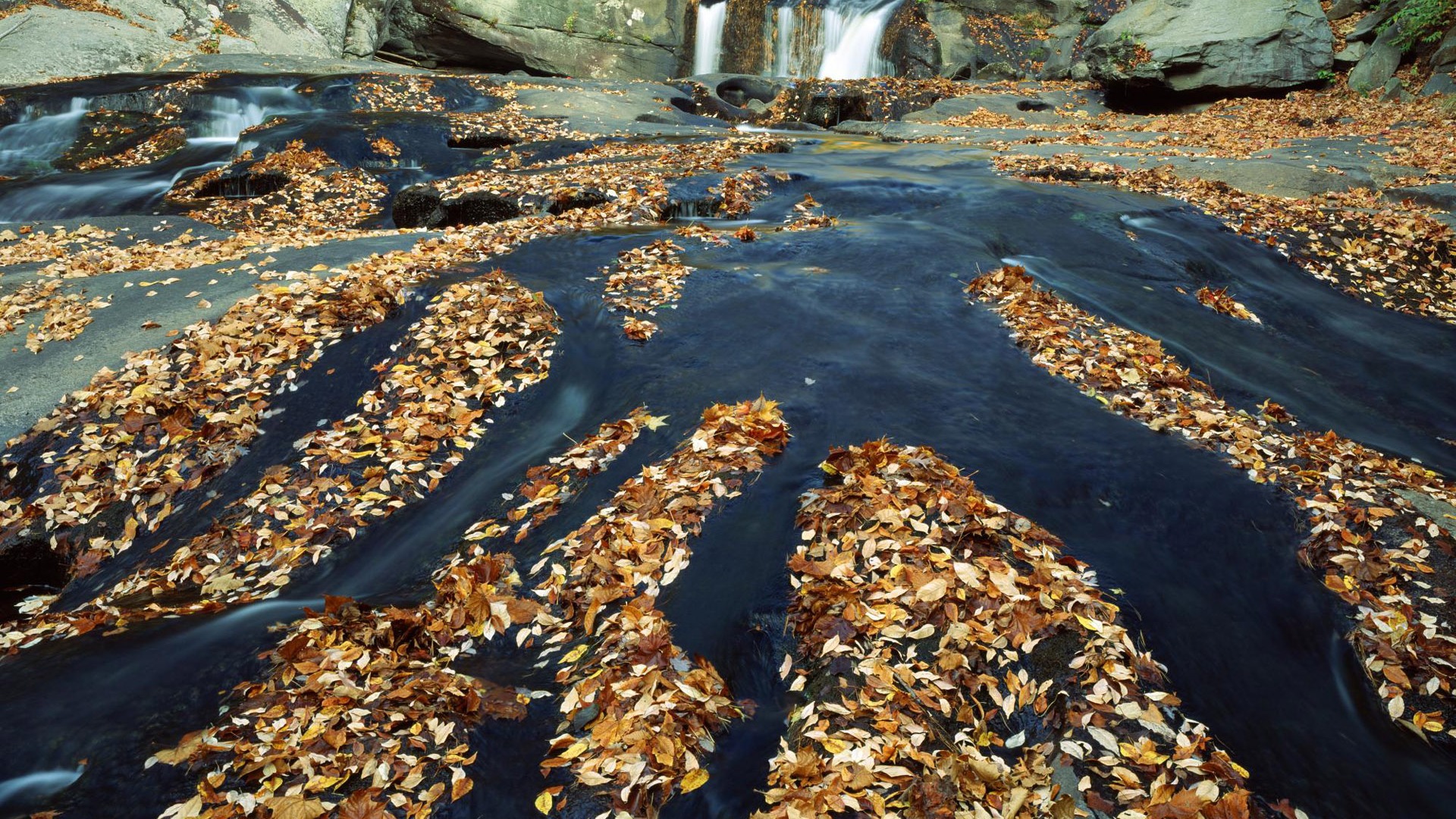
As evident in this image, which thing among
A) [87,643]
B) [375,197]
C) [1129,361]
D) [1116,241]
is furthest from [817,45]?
[87,643]

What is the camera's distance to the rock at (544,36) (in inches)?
1087

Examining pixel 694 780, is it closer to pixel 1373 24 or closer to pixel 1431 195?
pixel 1431 195

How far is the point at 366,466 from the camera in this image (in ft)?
19.7

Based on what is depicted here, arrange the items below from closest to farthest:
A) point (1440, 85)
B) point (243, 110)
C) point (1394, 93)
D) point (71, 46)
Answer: point (1440, 85) < point (243, 110) < point (1394, 93) < point (71, 46)

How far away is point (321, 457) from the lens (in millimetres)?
6082

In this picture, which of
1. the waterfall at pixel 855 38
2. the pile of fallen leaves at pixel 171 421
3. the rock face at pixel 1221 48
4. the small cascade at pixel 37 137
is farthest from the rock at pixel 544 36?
the pile of fallen leaves at pixel 171 421

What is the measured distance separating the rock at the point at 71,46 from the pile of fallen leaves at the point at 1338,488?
26340 mm

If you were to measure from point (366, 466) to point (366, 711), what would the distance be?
2890 millimetres

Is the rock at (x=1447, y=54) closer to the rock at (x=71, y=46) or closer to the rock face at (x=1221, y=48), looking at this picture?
the rock face at (x=1221, y=48)

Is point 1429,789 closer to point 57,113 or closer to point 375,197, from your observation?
point 375,197

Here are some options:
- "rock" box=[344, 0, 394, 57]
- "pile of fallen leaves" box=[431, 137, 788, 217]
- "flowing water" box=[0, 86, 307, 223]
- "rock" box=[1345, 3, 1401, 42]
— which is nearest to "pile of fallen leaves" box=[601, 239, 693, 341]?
"pile of fallen leaves" box=[431, 137, 788, 217]

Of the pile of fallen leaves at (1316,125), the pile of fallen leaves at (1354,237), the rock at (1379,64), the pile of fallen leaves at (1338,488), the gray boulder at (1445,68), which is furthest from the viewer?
the rock at (1379,64)

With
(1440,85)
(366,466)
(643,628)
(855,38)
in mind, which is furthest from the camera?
(855,38)

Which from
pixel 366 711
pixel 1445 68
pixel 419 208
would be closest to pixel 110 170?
pixel 419 208
